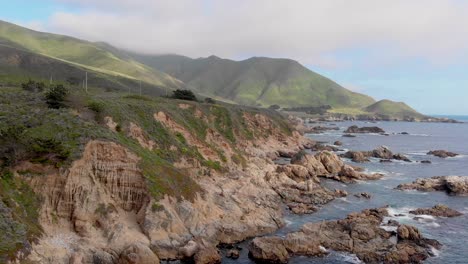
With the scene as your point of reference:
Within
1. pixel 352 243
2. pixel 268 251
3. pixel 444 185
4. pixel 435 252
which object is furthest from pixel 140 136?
pixel 444 185

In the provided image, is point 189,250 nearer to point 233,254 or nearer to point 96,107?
point 233,254

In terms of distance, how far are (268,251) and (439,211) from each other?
32.1m

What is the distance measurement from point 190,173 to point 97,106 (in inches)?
675

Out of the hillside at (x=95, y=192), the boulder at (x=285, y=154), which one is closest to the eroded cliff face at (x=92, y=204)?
the hillside at (x=95, y=192)

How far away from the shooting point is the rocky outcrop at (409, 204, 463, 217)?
59.4 m

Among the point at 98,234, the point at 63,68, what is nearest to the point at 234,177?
the point at 98,234

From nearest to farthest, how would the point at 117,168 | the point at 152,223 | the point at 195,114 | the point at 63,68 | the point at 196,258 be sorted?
the point at 196,258, the point at 152,223, the point at 117,168, the point at 195,114, the point at 63,68

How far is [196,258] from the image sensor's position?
41.1 m

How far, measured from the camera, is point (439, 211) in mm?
60250

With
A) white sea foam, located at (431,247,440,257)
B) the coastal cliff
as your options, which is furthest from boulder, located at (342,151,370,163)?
white sea foam, located at (431,247,440,257)

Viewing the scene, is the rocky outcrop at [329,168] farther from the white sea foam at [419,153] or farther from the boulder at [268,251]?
the white sea foam at [419,153]

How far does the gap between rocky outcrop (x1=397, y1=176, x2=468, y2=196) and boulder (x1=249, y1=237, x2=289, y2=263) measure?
4245cm

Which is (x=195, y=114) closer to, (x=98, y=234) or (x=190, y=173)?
(x=190, y=173)

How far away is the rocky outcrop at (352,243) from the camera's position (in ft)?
139
